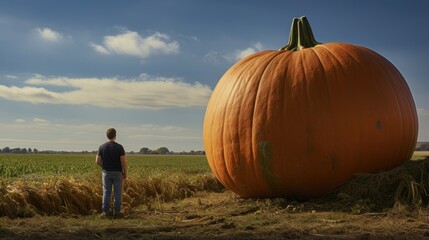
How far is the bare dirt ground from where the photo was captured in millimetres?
5531

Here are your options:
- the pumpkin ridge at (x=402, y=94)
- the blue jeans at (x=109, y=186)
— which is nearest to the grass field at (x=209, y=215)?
the blue jeans at (x=109, y=186)

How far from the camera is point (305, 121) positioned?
24.0 ft

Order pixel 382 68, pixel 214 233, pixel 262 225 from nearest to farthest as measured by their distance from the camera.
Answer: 1. pixel 214 233
2. pixel 262 225
3. pixel 382 68

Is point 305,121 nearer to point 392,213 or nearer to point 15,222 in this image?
point 392,213

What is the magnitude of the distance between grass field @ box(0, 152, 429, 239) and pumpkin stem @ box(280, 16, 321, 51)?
9.07 ft

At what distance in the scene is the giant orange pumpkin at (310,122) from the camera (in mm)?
7352

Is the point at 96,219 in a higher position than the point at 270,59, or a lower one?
lower

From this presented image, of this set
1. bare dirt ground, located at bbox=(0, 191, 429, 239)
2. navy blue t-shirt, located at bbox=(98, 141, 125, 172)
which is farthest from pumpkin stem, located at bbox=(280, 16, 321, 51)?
navy blue t-shirt, located at bbox=(98, 141, 125, 172)

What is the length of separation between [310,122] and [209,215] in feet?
6.98

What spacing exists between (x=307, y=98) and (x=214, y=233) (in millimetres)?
2839

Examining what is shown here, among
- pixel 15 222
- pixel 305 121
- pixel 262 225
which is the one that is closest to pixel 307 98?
pixel 305 121

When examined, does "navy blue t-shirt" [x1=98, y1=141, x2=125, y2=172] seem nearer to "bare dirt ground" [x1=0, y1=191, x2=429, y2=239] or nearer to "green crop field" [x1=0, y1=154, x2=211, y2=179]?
"bare dirt ground" [x1=0, y1=191, x2=429, y2=239]

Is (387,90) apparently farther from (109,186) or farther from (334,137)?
(109,186)

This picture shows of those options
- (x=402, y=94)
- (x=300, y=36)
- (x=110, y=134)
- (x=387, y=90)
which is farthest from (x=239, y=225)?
(x=300, y=36)
